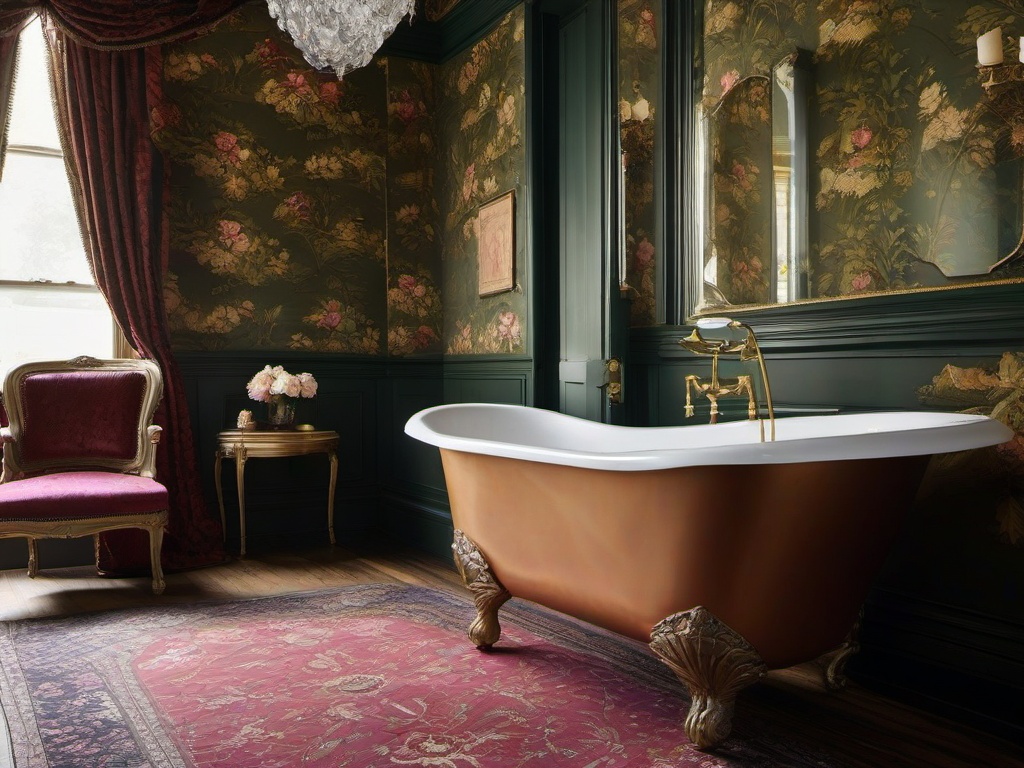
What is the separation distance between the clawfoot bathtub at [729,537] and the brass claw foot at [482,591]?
0.29 meters

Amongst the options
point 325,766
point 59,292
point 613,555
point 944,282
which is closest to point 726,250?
point 944,282

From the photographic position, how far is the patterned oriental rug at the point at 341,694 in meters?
1.71

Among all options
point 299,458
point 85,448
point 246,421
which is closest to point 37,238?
point 85,448

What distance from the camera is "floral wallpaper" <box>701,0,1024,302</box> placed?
1.97 metres

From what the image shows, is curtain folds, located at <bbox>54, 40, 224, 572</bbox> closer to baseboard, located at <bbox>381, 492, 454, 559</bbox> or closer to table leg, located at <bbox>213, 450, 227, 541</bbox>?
table leg, located at <bbox>213, 450, 227, 541</bbox>

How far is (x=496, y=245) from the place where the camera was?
11.6ft

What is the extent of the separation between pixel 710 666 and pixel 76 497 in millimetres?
2097

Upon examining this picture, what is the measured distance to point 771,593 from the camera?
1.70 m

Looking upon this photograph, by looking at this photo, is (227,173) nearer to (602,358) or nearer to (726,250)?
(602,358)

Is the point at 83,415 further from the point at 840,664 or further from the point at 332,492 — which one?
the point at 840,664

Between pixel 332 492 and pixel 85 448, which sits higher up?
pixel 85 448

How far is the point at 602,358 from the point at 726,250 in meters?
0.55

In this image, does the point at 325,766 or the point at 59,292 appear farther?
the point at 59,292

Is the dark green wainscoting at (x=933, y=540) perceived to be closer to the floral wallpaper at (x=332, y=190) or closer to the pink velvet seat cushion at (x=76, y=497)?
the floral wallpaper at (x=332, y=190)
